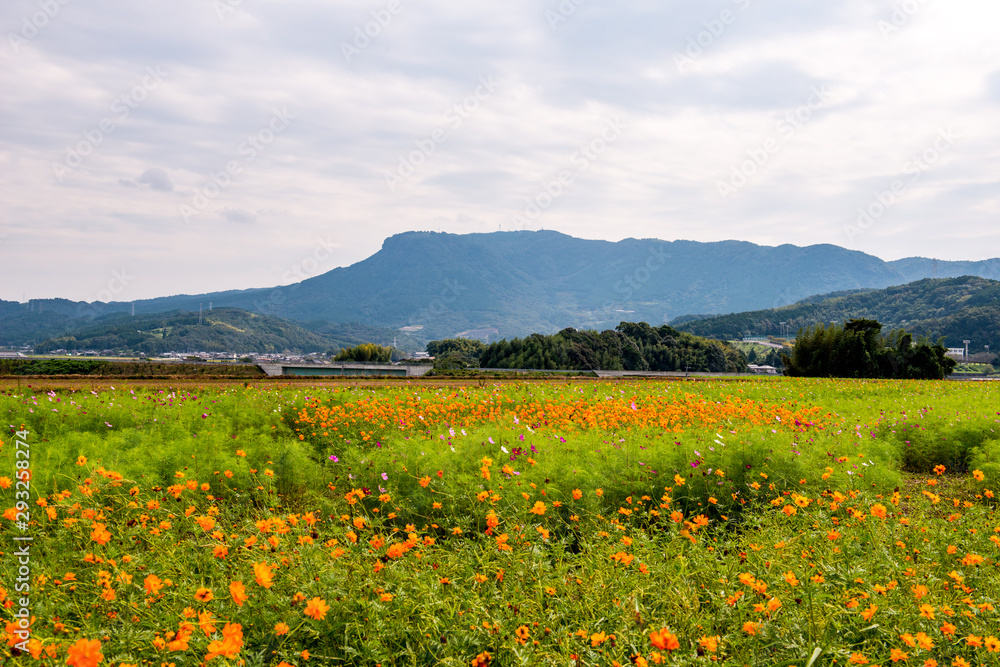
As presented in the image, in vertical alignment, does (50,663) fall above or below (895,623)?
above

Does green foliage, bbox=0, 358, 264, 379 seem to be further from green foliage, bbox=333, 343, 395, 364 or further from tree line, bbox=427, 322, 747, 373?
green foliage, bbox=333, 343, 395, 364

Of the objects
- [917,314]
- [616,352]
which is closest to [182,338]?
[616,352]

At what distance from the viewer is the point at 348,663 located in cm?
326

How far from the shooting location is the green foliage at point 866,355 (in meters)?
36.5

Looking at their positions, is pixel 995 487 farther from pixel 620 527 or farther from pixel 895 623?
pixel 620 527

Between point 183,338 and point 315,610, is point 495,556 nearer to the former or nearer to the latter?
point 315,610

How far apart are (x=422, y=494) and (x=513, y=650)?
2921mm

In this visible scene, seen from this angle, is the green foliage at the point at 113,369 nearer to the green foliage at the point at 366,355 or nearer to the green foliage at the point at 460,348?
the green foliage at the point at 366,355

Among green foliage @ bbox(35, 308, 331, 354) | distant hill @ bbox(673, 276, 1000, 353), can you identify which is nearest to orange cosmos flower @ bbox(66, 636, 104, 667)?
distant hill @ bbox(673, 276, 1000, 353)

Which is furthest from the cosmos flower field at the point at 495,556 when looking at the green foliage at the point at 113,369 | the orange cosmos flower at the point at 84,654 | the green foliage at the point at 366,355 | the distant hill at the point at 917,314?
the distant hill at the point at 917,314

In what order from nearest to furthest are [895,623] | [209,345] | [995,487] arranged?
1. [895,623]
2. [995,487]
3. [209,345]

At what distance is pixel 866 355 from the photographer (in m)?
36.2

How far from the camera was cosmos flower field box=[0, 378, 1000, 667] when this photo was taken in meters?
3.21

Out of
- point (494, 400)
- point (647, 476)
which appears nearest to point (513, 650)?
point (647, 476)
